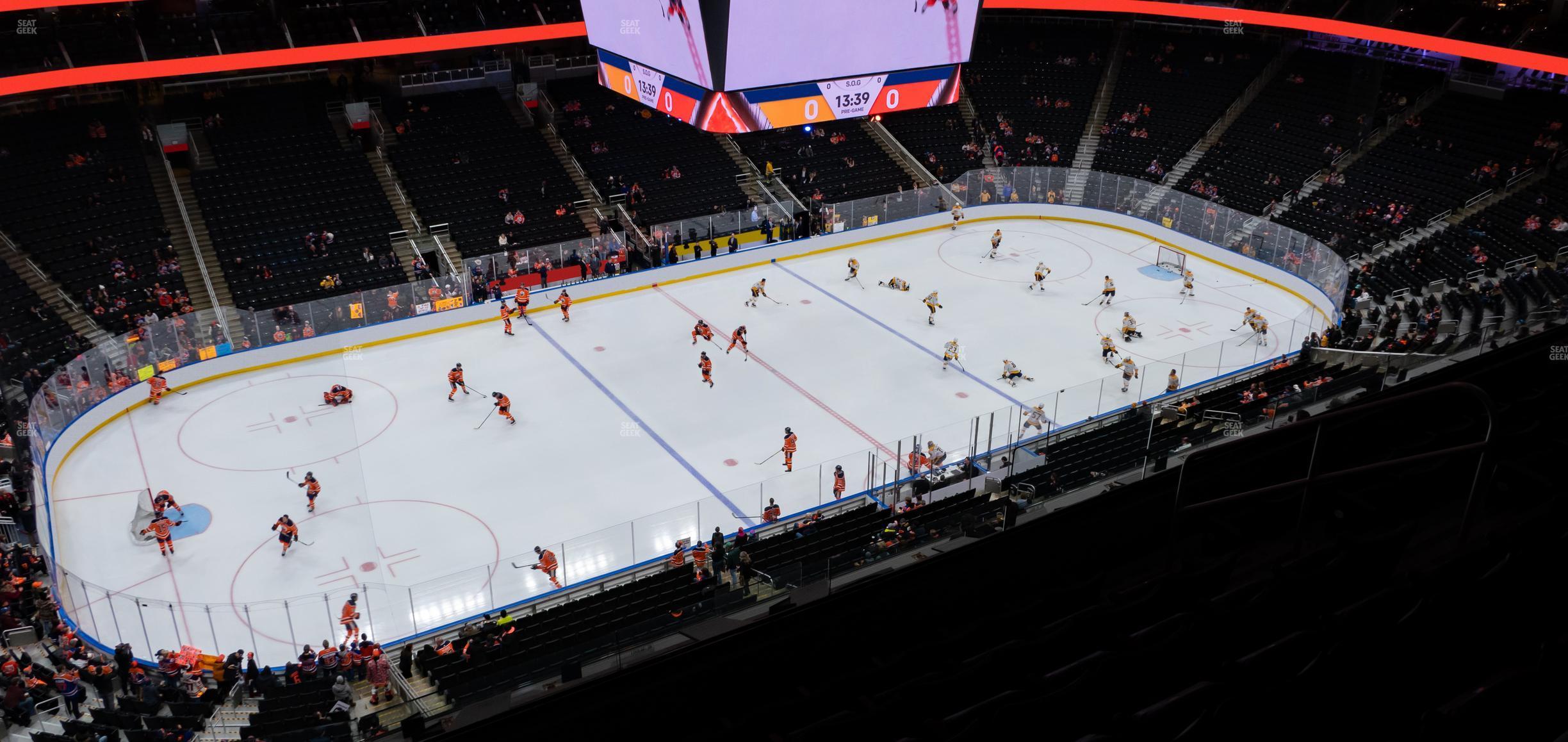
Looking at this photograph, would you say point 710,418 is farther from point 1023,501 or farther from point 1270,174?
point 1270,174

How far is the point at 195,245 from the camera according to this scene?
29344mm

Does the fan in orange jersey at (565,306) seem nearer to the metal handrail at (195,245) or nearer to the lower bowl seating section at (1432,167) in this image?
the metal handrail at (195,245)

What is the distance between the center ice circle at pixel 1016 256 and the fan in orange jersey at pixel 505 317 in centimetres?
1449

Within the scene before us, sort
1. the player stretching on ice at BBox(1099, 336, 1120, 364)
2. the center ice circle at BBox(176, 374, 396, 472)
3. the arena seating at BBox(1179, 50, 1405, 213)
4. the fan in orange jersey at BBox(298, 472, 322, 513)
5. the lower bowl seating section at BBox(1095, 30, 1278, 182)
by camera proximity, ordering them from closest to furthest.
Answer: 1. the fan in orange jersey at BBox(298, 472, 322, 513)
2. the center ice circle at BBox(176, 374, 396, 472)
3. the player stretching on ice at BBox(1099, 336, 1120, 364)
4. the arena seating at BBox(1179, 50, 1405, 213)
5. the lower bowl seating section at BBox(1095, 30, 1278, 182)

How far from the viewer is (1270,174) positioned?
3706 cm

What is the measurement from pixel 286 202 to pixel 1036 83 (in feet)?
97.7

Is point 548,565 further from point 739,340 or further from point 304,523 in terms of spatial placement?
point 739,340

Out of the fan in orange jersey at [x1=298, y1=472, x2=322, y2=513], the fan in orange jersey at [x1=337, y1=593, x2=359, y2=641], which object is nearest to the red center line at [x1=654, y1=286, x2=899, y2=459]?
the fan in orange jersey at [x1=337, y1=593, x2=359, y2=641]

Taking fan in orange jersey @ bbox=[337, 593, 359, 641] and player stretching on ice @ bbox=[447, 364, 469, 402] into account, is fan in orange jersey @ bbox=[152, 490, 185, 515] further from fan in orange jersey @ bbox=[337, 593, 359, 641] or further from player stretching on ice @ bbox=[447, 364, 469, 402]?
player stretching on ice @ bbox=[447, 364, 469, 402]

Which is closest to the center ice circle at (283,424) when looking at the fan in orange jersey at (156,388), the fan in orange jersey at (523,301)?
the fan in orange jersey at (156,388)

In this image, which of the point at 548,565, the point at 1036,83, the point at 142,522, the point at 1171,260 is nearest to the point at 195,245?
the point at 142,522

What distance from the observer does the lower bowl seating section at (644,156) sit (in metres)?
37.1

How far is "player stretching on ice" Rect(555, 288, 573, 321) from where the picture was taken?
3014 centimetres

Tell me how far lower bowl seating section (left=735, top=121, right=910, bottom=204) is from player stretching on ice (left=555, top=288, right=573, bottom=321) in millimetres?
11667
